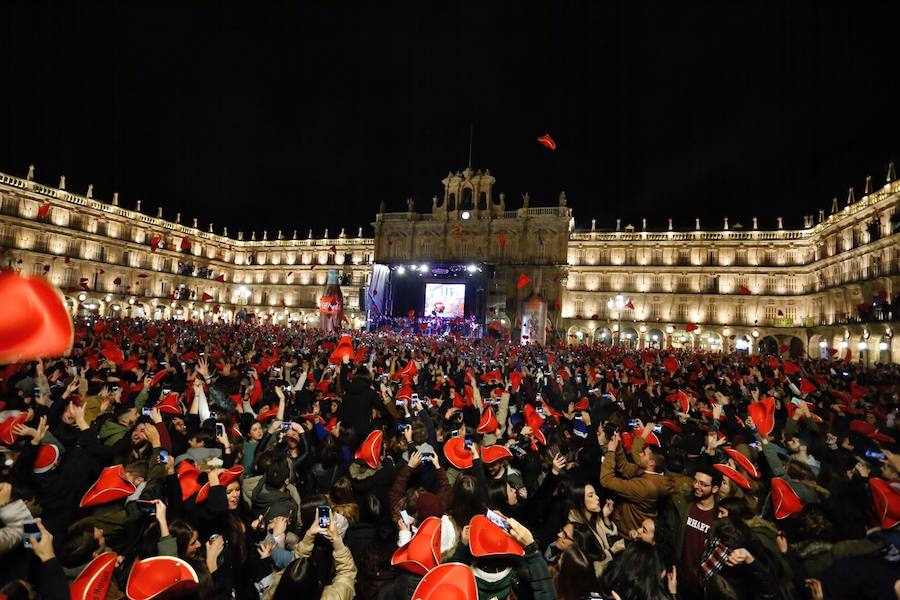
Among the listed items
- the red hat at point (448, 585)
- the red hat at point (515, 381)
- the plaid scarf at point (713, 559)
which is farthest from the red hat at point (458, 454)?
the red hat at point (515, 381)

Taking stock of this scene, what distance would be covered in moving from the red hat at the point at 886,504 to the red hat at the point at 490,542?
307 centimetres

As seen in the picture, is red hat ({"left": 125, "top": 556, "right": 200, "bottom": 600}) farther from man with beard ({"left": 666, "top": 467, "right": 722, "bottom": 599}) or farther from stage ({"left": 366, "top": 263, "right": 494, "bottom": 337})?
stage ({"left": 366, "top": 263, "right": 494, "bottom": 337})

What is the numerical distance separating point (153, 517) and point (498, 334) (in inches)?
1604

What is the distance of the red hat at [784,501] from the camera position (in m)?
4.08

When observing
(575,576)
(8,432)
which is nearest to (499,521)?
(575,576)

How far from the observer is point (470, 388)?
31.4ft

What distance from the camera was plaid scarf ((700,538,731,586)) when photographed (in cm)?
318

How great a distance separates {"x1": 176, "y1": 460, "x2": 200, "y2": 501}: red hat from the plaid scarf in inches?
156

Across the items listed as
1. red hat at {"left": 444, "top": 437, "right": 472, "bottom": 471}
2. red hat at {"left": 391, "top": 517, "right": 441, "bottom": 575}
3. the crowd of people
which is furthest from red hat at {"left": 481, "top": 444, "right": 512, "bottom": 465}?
red hat at {"left": 391, "top": 517, "right": 441, "bottom": 575}

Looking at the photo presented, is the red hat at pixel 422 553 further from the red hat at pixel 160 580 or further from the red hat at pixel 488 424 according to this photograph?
the red hat at pixel 488 424

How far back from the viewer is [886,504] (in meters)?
3.58

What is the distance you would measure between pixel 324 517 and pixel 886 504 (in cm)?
420

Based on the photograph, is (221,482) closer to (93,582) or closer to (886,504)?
(93,582)

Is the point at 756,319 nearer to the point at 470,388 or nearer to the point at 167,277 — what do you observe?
the point at 470,388
